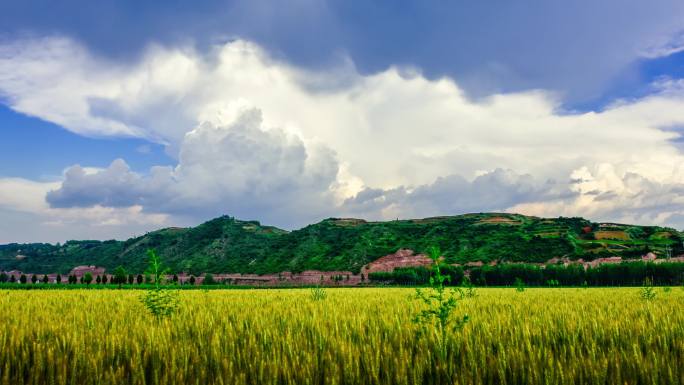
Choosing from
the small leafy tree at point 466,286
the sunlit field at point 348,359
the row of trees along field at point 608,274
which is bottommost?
the row of trees along field at point 608,274

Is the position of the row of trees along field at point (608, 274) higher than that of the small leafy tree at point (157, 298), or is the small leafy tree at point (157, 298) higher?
the small leafy tree at point (157, 298)

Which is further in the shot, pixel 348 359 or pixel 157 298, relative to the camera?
pixel 157 298

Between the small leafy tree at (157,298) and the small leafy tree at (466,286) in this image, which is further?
the small leafy tree at (157,298)

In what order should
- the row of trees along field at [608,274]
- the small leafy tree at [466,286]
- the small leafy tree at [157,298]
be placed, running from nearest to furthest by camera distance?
the small leafy tree at [466,286], the small leafy tree at [157,298], the row of trees along field at [608,274]

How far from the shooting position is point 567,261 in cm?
15200

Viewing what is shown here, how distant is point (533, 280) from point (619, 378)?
119m

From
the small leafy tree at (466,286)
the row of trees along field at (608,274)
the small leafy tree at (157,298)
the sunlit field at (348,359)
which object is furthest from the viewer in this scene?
the row of trees along field at (608,274)

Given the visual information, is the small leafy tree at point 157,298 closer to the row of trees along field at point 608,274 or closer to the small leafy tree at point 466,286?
the small leafy tree at point 466,286

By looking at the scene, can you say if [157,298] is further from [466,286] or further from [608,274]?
[608,274]

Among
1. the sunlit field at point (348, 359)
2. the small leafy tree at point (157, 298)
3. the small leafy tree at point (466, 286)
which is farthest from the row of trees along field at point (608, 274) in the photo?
the sunlit field at point (348, 359)

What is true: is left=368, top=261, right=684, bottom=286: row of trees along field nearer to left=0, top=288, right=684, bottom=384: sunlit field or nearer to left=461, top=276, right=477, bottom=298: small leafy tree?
left=461, top=276, right=477, bottom=298: small leafy tree

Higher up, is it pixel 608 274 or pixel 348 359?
pixel 348 359

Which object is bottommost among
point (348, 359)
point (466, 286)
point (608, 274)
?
point (608, 274)

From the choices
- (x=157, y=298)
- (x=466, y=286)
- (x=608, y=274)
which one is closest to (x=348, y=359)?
(x=466, y=286)
